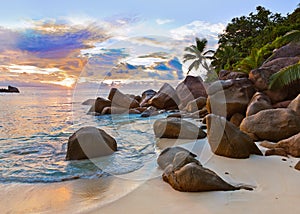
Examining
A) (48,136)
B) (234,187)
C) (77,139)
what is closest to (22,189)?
(77,139)

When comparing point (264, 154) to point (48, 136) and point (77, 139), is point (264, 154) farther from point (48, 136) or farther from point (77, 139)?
point (48, 136)

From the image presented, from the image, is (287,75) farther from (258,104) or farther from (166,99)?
(166,99)

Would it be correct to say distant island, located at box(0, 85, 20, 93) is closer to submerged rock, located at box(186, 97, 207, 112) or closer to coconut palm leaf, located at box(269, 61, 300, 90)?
submerged rock, located at box(186, 97, 207, 112)

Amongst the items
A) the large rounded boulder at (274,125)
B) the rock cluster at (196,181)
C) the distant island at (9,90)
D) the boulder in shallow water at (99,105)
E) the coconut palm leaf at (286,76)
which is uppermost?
the coconut palm leaf at (286,76)

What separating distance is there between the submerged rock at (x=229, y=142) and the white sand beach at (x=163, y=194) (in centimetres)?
17

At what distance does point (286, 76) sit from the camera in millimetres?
8258

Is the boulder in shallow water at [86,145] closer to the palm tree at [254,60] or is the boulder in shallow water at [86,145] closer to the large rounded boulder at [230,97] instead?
the large rounded boulder at [230,97]

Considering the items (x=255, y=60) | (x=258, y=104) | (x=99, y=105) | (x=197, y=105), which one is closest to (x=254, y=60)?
(x=255, y=60)

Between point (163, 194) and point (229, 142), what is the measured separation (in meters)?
2.10

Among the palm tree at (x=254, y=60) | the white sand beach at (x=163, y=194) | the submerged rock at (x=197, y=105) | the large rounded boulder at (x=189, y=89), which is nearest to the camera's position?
the white sand beach at (x=163, y=194)

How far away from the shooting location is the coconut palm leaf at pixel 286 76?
7961 millimetres

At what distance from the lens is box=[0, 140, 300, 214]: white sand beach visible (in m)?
3.31

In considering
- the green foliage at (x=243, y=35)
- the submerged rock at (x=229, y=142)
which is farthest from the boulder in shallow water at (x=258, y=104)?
the green foliage at (x=243, y=35)

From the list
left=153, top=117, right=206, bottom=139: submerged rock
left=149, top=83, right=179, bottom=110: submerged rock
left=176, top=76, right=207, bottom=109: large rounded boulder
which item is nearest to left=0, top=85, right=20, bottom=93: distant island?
left=149, top=83, right=179, bottom=110: submerged rock
